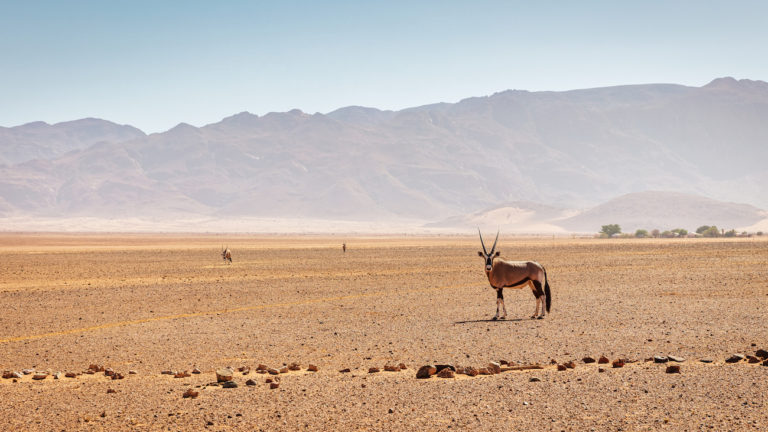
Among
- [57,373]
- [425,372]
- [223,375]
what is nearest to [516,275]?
[425,372]

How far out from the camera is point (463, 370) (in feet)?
36.6

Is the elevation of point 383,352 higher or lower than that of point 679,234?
lower

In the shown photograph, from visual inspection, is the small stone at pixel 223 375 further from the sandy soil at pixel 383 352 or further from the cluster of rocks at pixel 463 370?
the cluster of rocks at pixel 463 370

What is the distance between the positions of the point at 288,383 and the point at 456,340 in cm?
467

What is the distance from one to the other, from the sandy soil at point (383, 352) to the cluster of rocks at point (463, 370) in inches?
7.7

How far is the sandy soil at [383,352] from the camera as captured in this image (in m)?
8.94

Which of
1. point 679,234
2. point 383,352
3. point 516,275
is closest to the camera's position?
point 383,352

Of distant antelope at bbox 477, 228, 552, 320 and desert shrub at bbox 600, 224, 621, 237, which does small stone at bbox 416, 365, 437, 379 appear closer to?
distant antelope at bbox 477, 228, 552, 320

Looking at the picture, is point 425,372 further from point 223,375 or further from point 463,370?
point 223,375

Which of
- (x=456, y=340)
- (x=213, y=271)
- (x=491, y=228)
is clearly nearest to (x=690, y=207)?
(x=491, y=228)

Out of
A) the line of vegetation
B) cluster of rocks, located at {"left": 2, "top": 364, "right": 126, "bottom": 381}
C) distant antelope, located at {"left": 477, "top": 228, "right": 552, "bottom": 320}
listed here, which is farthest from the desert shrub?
cluster of rocks, located at {"left": 2, "top": 364, "right": 126, "bottom": 381}

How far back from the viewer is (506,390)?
9922 mm

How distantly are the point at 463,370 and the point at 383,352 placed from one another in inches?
105

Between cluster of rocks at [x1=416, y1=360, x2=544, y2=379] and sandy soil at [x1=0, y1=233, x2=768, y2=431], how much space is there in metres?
0.20
